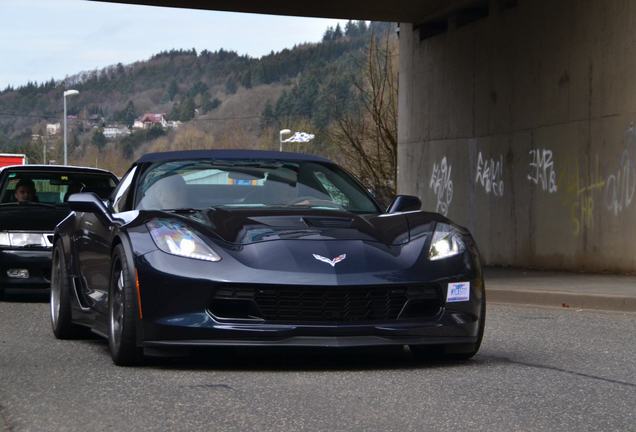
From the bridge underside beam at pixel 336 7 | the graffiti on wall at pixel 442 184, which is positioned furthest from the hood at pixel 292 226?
A: the graffiti on wall at pixel 442 184

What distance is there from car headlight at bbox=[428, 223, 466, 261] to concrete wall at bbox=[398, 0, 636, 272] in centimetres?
949

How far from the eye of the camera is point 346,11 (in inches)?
875

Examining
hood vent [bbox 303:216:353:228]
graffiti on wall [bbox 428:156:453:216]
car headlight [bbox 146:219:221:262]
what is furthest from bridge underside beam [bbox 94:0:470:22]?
car headlight [bbox 146:219:221:262]

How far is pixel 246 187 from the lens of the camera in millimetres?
7859

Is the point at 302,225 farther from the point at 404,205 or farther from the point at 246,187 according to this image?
the point at 404,205

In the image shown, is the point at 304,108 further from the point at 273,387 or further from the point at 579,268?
the point at 273,387

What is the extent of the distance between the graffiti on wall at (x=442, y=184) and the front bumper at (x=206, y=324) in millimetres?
15816

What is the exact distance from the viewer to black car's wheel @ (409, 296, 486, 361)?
23.7ft

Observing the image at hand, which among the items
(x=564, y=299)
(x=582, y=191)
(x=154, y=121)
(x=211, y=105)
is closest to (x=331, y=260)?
(x=564, y=299)

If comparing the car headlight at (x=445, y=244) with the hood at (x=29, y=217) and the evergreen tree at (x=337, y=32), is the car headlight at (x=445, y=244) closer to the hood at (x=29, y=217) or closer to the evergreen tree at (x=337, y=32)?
the hood at (x=29, y=217)

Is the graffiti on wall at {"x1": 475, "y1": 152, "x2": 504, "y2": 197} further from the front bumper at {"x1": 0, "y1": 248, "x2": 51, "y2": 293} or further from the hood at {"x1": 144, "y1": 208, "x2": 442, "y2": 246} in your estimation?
the hood at {"x1": 144, "y1": 208, "x2": 442, "y2": 246}

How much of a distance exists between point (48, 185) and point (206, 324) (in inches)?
315

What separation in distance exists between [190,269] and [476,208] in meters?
15.0

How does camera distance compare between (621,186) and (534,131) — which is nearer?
(621,186)
